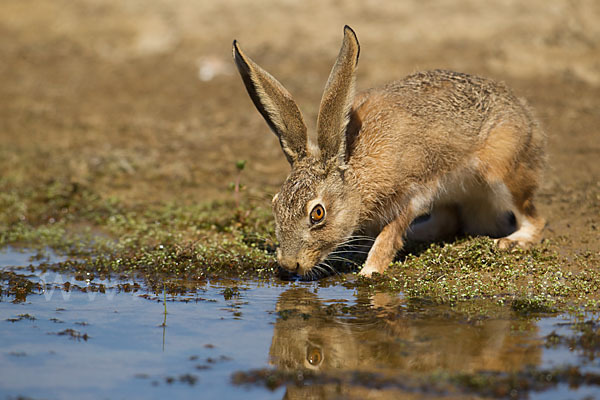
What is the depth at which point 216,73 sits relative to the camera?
44.8ft

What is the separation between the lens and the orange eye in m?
4.39

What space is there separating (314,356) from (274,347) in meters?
0.28

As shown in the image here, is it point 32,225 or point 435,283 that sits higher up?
A: point 32,225

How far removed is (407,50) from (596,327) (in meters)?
9.18

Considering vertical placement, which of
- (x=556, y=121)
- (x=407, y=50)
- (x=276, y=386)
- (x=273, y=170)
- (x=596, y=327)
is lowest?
(x=276, y=386)

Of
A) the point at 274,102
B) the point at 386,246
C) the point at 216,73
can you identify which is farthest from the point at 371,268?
the point at 216,73

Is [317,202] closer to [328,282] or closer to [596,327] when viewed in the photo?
[328,282]

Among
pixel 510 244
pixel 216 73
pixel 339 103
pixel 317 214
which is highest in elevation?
pixel 216 73

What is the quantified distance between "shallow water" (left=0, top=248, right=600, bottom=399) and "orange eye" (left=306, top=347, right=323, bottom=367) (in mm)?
12

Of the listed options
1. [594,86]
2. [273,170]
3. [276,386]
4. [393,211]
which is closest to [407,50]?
[594,86]

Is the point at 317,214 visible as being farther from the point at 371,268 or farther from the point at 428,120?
the point at 428,120

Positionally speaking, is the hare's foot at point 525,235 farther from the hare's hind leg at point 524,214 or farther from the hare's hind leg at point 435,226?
the hare's hind leg at point 435,226

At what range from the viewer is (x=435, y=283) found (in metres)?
5.96

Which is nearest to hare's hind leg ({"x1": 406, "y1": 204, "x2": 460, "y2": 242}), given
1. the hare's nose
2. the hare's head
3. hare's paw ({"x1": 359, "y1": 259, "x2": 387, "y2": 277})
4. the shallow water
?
hare's paw ({"x1": 359, "y1": 259, "x2": 387, "y2": 277})
